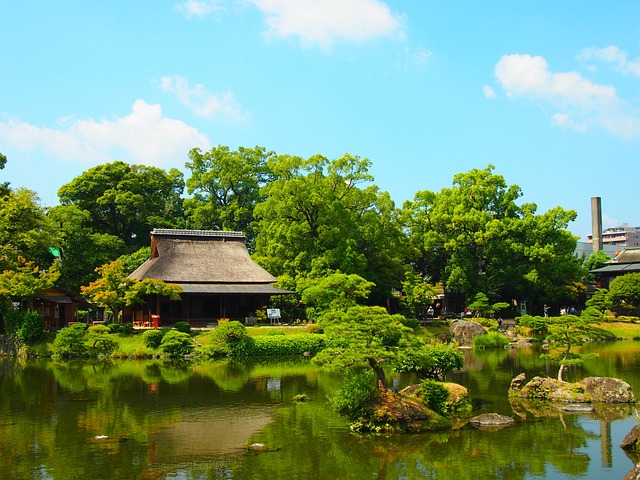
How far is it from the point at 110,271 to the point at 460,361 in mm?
21748

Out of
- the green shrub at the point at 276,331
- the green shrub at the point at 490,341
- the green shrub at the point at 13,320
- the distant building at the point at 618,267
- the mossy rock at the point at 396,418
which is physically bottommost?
the green shrub at the point at 490,341

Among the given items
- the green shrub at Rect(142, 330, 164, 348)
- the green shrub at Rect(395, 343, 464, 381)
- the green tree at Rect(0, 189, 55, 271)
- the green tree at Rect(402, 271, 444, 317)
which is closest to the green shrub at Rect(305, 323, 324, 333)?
the green shrub at Rect(142, 330, 164, 348)

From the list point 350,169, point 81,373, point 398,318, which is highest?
point 350,169

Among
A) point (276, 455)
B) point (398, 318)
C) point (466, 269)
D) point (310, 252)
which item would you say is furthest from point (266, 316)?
point (276, 455)

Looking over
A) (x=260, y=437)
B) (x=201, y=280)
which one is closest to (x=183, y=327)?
(x=201, y=280)

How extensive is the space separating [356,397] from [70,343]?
2196 cm

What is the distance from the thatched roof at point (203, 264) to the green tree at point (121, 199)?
1021cm

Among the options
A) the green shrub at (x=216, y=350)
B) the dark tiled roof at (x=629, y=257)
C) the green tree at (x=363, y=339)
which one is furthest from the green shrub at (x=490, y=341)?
the dark tiled roof at (x=629, y=257)

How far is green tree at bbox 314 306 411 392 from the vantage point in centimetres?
1548

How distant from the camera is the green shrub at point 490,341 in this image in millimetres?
37375

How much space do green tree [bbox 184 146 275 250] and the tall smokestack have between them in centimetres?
3631

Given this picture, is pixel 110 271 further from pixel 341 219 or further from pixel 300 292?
pixel 341 219

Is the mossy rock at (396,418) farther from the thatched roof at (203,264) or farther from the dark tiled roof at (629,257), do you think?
the dark tiled roof at (629,257)

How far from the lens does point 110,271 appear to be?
35.8m
